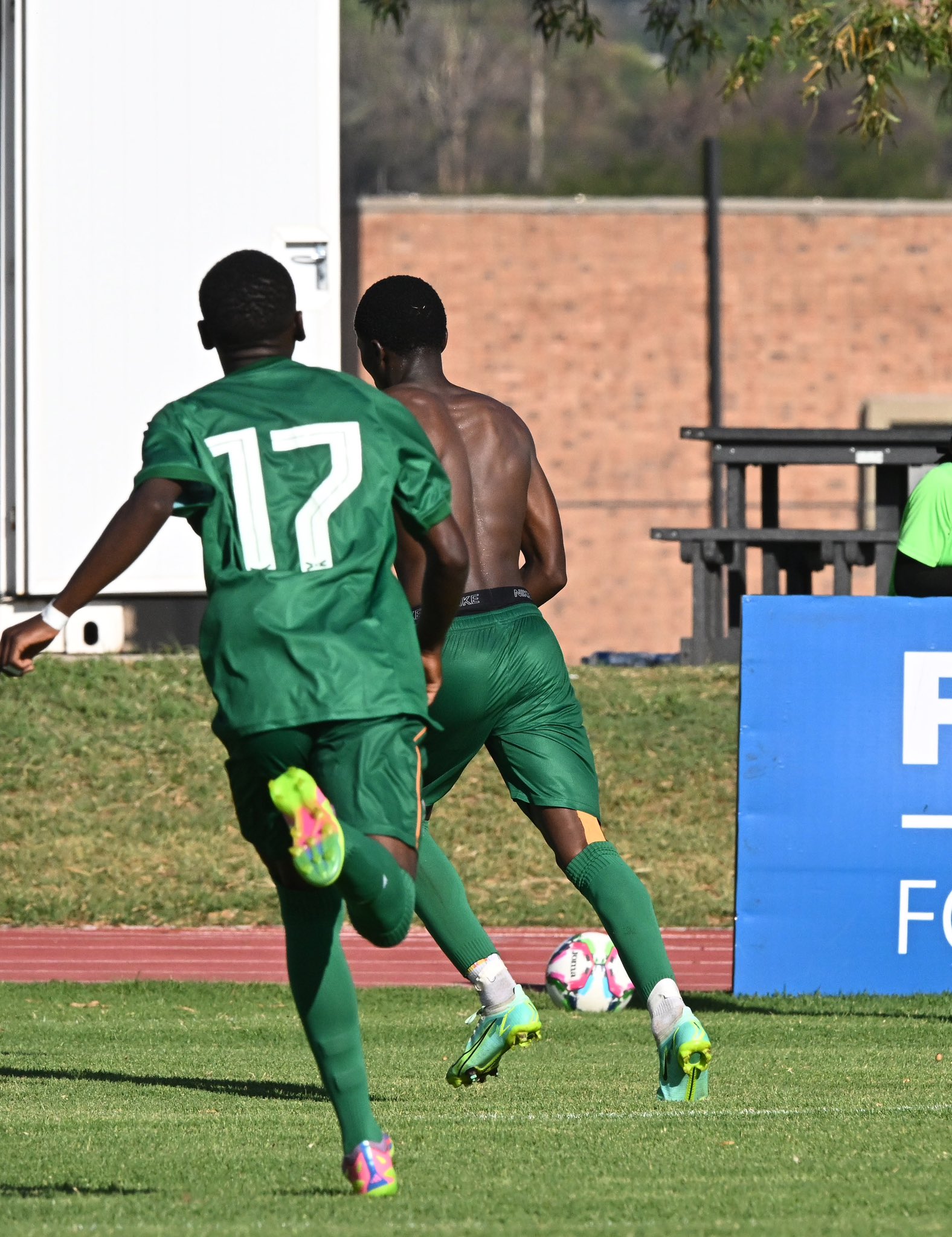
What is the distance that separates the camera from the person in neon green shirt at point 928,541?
8.32 m

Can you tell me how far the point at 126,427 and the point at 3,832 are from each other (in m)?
2.82

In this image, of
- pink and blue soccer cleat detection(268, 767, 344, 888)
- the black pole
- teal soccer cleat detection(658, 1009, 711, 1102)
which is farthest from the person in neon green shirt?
the black pole

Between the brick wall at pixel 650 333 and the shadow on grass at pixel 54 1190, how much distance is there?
76.4ft

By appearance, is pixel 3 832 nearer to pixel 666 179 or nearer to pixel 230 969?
pixel 230 969

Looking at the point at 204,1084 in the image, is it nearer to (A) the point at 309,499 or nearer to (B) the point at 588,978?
(B) the point at 588,978

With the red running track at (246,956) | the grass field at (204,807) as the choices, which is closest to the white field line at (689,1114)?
the red running track at (246,956)

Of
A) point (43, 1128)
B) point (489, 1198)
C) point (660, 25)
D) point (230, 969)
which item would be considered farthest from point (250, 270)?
point (660, 25)

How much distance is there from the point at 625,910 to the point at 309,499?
6.94 feet

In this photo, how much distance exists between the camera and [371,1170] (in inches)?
173

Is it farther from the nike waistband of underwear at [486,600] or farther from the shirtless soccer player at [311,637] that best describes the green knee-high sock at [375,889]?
the nike waistband of underwear at [486,600]

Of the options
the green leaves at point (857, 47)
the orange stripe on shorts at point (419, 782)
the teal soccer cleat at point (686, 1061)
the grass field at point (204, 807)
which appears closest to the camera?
the orange stripe on shorts at point (419, 782)

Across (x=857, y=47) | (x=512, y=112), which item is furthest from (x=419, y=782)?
(x=512, y=112)

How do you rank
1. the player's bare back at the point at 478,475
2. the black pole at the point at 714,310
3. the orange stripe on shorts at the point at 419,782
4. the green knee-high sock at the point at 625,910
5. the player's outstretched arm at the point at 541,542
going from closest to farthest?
the orange stripe on shorts at the point at 419,782 → the green knee-high sock at the point at 625,910 → the player's bare back at the point at 478,475 → the player's outstretched arm at the point at 541,542 → the black pole at the point at 714,310

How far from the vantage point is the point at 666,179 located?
5619 centimetres
